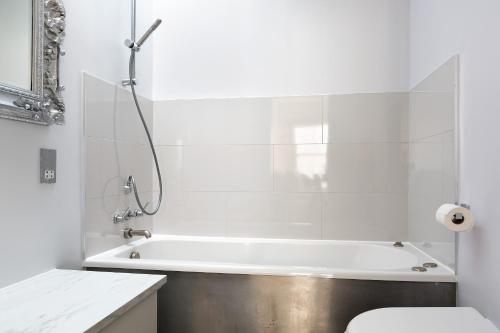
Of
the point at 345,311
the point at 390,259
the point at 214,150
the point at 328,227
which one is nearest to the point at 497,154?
the point at 345,311

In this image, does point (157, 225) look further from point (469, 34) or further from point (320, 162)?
point (469, 34)

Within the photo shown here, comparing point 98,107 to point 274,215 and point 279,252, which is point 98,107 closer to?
point 274,215

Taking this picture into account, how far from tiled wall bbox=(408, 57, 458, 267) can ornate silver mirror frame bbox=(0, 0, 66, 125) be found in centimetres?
174

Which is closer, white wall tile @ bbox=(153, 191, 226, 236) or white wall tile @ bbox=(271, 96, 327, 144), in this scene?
white wall tile @ bbox=(271, 96, 327, 144)

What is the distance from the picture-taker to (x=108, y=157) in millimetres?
1921

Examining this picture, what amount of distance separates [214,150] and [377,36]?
4.35 feet

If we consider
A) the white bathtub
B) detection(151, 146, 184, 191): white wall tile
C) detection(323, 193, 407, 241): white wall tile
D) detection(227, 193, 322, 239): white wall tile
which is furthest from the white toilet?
detection(151, 146, 184, 191): white wall tile

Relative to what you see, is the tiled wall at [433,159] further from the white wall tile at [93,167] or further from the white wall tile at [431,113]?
the white wall tile at [93,167]

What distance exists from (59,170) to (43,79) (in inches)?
15.9

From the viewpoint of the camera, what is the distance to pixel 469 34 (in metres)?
1.36

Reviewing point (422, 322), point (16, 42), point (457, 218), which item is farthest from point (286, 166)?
point (16, 42)

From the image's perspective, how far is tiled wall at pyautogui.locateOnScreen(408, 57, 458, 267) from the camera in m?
1.52

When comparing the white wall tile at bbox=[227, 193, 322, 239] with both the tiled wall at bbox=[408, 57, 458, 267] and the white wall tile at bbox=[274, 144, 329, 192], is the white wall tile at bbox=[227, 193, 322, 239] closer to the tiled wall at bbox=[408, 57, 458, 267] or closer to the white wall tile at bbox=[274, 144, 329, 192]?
the white wall tile at bbox=[274, 144, 329, 192]

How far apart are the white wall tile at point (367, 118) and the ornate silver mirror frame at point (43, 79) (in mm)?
1562
